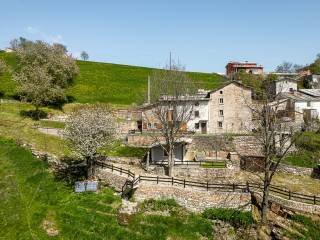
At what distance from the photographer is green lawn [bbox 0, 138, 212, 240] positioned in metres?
31.1

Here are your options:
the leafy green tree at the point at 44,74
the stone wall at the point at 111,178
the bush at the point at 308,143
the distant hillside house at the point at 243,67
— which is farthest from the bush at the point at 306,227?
the distant hillside house at the point at 243,67

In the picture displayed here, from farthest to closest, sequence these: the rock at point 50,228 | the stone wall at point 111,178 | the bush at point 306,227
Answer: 1. the stone wall at point 111,178
2. the bush at point 306,227
3. the rock at point 50,228

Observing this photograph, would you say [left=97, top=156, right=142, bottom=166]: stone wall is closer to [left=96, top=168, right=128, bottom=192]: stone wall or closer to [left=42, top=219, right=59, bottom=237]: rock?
[left=96, top=168, right=128, bottom=192]: stone wall

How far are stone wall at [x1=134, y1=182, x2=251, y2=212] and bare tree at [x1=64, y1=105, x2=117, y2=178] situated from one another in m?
6.80

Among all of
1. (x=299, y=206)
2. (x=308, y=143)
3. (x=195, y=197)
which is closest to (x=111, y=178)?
(x=195, y=197)

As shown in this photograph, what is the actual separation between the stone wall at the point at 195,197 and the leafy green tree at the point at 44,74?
31860mm

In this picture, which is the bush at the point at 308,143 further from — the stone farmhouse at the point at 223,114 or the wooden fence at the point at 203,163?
the wooden fence at the point at 203,163

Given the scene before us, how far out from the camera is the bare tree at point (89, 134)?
128ft

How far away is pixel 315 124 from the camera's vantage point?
65.6m

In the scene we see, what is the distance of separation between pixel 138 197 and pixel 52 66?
37.2 meters

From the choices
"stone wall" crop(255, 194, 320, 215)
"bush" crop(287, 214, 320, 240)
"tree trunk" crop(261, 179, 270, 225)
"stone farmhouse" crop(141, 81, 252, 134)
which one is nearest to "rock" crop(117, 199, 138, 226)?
"tree trunk" crop(261, 179, 270, 225)

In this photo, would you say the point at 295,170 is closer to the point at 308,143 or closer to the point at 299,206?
the point at 308,143

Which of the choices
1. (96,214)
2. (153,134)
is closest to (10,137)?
(153,134)

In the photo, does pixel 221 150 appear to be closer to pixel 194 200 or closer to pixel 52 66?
pixel 194 200
